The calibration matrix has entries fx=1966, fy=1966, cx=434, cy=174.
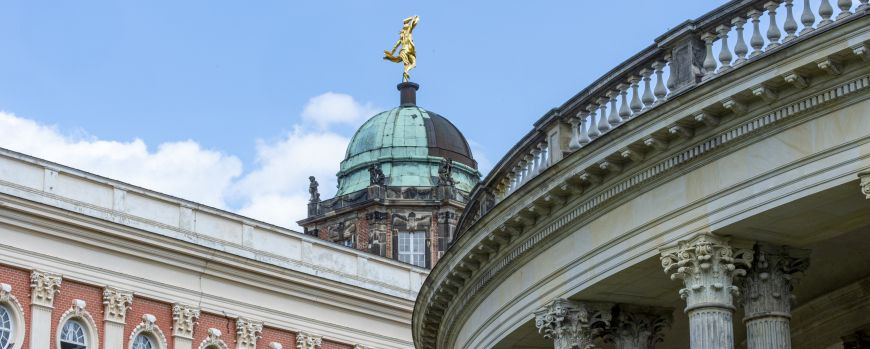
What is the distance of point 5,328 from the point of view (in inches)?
2104

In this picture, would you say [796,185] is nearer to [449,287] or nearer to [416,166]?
[449,287]

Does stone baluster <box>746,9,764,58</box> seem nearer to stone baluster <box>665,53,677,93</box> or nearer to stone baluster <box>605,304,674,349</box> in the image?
stone baluster <box>665,53,677,93</box>

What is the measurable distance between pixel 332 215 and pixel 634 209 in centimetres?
5733

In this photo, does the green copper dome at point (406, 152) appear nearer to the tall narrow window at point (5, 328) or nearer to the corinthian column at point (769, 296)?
the tall narrow window at point (5, 328)

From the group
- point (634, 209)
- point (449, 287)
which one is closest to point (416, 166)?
point (449, 287)

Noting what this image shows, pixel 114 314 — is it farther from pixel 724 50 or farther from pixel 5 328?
pixel 724 50

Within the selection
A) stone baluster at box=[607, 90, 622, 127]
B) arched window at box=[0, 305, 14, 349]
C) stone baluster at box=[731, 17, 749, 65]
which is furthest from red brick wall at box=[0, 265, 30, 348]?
stone baluster at box=[731, 17, 749, 65]

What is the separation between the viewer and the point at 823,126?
877 inches

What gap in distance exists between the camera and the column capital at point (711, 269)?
23.7 metres

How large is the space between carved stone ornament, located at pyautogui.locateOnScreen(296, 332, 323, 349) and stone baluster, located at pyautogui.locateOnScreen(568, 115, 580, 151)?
34379 millimetres

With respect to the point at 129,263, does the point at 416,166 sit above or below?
above

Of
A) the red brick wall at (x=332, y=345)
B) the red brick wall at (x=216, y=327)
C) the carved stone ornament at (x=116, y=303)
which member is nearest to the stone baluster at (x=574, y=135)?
the carved stone ornament at (x=116, y=303)

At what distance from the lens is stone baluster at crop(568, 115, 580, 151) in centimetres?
A: 2728

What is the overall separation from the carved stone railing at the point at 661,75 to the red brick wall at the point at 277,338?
31212 millimetres
